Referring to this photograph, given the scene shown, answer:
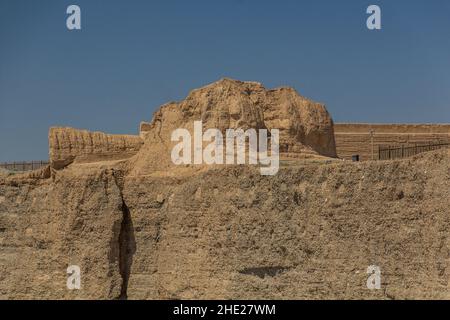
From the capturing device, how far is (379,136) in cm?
3198

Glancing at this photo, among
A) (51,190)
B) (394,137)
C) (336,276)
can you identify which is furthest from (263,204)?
(394,137)

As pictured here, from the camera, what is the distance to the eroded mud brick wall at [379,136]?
31.6 metres

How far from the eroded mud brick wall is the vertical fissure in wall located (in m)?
13.0

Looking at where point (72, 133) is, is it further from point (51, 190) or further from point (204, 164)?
point (204, 164)

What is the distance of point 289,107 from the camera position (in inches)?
846

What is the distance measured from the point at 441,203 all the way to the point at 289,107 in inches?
321

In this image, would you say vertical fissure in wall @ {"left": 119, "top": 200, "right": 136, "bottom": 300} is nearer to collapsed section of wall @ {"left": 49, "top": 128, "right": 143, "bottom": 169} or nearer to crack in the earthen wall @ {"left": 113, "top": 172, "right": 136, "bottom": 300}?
crack in the earthen wall @ {"left": 113, "top": 172, "right": 136, "bottom": 300}

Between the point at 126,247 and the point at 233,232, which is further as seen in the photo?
the point at 126,247
